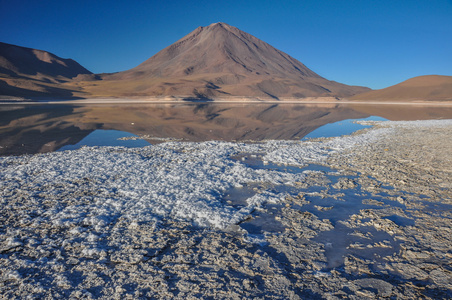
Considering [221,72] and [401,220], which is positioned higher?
[221,72]

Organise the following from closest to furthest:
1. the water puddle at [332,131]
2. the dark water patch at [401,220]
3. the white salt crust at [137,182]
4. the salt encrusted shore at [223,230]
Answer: the salt encrusted shore at [223,230] → the dark water patch at [401,220] → the white salt crust at [137,182] → the water puddle at [332,131]

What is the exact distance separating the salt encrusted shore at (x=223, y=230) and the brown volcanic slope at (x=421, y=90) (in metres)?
91.3

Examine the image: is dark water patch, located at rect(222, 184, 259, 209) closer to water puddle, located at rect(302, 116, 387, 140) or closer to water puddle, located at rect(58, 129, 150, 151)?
water puddle, located at rect(58, 129, 150, 151)

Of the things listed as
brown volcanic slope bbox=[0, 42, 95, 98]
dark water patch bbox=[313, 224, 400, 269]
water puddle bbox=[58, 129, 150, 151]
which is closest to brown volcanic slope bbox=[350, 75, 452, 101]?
water puddle bbox=[58, 129, 150, 151]

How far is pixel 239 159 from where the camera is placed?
30.3ft

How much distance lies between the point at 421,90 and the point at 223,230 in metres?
108

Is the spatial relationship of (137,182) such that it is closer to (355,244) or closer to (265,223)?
(265,223)

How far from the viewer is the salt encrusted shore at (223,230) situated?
310 centimetres

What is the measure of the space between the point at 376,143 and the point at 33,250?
12.2m

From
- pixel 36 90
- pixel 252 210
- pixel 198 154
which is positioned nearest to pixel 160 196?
pixel 252 210

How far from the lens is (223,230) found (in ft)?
14.6

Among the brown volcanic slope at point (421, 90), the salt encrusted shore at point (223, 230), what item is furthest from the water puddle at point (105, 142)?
the brown volcanic slope at point (421, 90)

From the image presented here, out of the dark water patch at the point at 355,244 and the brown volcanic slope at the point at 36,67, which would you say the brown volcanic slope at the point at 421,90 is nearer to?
the dark water patch at the point at 355,244

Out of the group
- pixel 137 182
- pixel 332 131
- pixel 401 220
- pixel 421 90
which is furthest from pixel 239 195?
pixel 421 90
